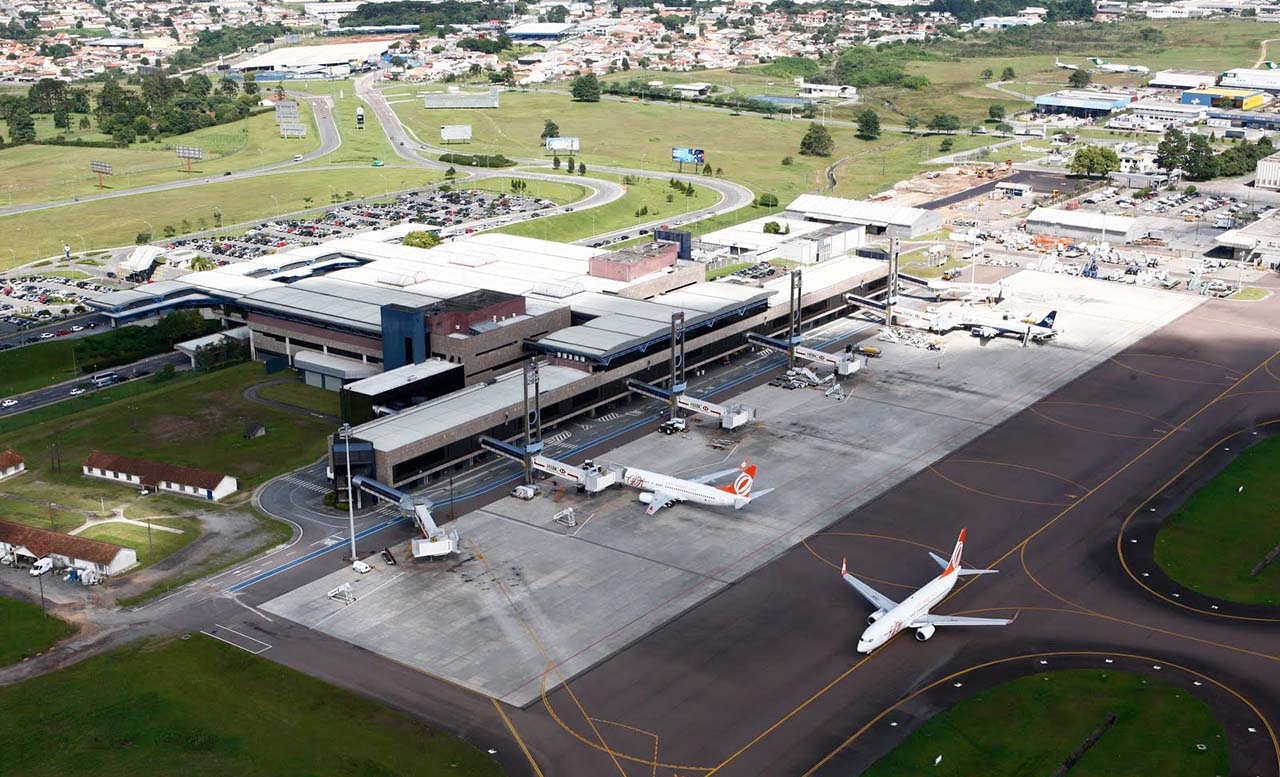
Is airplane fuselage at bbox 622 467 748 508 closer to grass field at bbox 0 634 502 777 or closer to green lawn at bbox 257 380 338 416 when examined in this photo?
grass field at bbox 0 634 502 777

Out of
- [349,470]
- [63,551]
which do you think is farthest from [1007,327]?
[63,551]

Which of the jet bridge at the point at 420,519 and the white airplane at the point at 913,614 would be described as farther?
the jet bridge at the point at 420,519

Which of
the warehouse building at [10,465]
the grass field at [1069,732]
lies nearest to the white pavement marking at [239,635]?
the warehouse building at [10,465]

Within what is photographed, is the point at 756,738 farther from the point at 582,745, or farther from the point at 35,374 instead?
the point at 35,374

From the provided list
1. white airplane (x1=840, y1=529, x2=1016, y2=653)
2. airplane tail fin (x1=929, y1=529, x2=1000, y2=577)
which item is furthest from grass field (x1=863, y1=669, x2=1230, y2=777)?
airplane tail fin (x1=929, y1=529, x2=1000, y2=577)

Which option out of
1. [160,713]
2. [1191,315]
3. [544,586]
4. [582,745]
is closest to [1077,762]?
[582,745]

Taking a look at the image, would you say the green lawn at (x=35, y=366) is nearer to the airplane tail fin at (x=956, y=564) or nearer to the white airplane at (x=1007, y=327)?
the airplane tail fin at (x=956, y=564)

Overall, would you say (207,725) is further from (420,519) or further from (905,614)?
(905,614)
